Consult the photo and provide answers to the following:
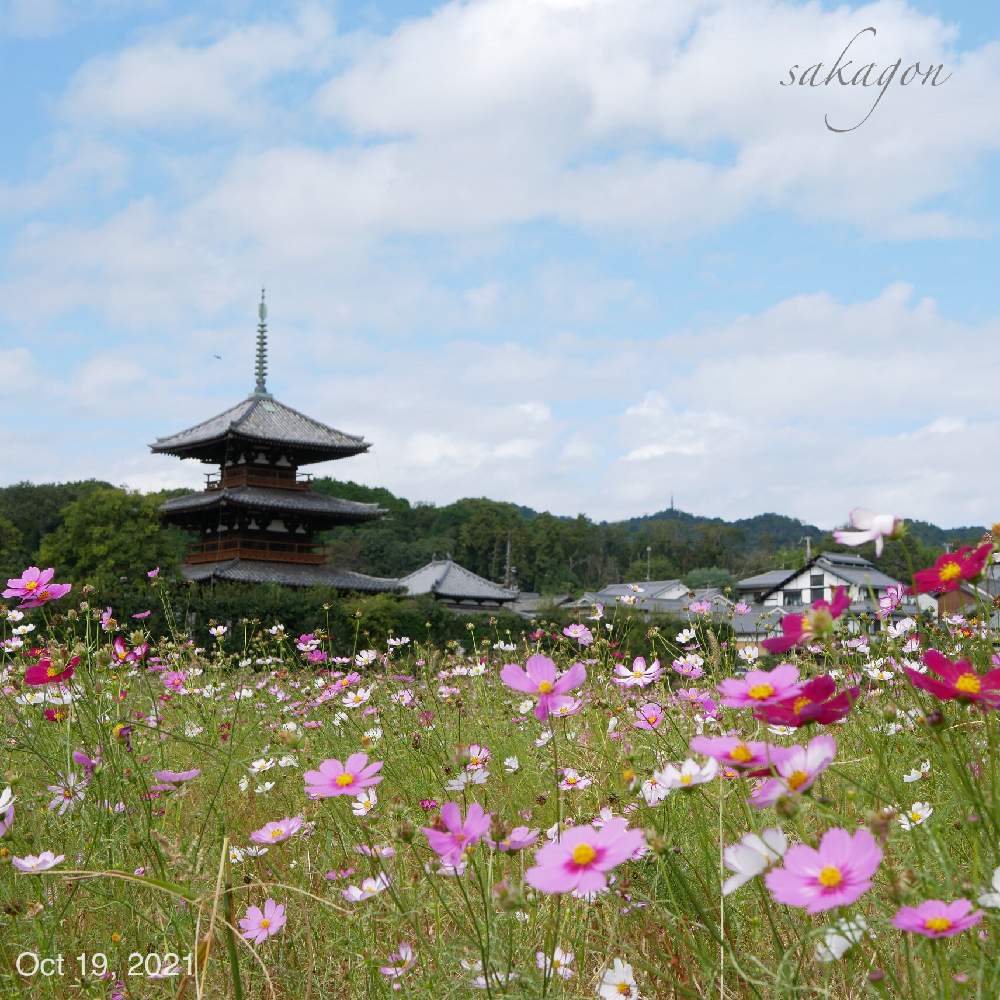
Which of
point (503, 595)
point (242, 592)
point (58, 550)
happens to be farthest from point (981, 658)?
point (503, 595)

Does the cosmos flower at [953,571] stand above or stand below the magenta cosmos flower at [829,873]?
above

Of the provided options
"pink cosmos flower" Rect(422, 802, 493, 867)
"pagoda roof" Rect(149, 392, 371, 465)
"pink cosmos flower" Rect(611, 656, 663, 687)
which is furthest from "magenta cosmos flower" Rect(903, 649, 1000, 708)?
"pagoda roof" Rect(149, 392, 371, 465)

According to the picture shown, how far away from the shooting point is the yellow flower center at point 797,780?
0.86 m

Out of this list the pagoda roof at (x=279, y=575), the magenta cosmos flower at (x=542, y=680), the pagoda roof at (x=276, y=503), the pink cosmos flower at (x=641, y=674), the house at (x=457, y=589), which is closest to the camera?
the magenta cosmos flower at (x=542, y=680)

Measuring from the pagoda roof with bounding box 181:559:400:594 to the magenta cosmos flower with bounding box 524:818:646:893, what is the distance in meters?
20.8

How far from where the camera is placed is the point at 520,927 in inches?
66.1

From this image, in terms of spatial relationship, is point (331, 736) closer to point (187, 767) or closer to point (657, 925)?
point (187, 767)

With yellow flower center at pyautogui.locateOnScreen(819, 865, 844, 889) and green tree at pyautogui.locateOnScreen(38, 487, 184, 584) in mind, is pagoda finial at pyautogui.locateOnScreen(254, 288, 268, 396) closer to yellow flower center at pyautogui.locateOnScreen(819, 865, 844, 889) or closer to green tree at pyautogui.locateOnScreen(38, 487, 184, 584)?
green tree at pyautogui.locateOnScreen(38, 487, 184, 584)

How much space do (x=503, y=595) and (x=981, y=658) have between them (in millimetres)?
30405

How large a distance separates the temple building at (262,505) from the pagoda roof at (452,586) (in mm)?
6603

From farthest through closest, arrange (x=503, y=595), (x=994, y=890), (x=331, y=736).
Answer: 1. (x=503, y=595)
2. (x=331, y=736)
3. (x=994, y=890)

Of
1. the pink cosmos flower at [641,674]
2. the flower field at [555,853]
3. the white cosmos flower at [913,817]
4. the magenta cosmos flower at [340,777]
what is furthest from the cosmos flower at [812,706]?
the pink cosmos flower at [641,674]

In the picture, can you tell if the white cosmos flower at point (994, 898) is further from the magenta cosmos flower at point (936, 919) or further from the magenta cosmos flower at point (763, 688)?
the magenta cosmos flower at point (763, 688)

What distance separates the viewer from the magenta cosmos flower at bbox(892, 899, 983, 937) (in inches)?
31.9
